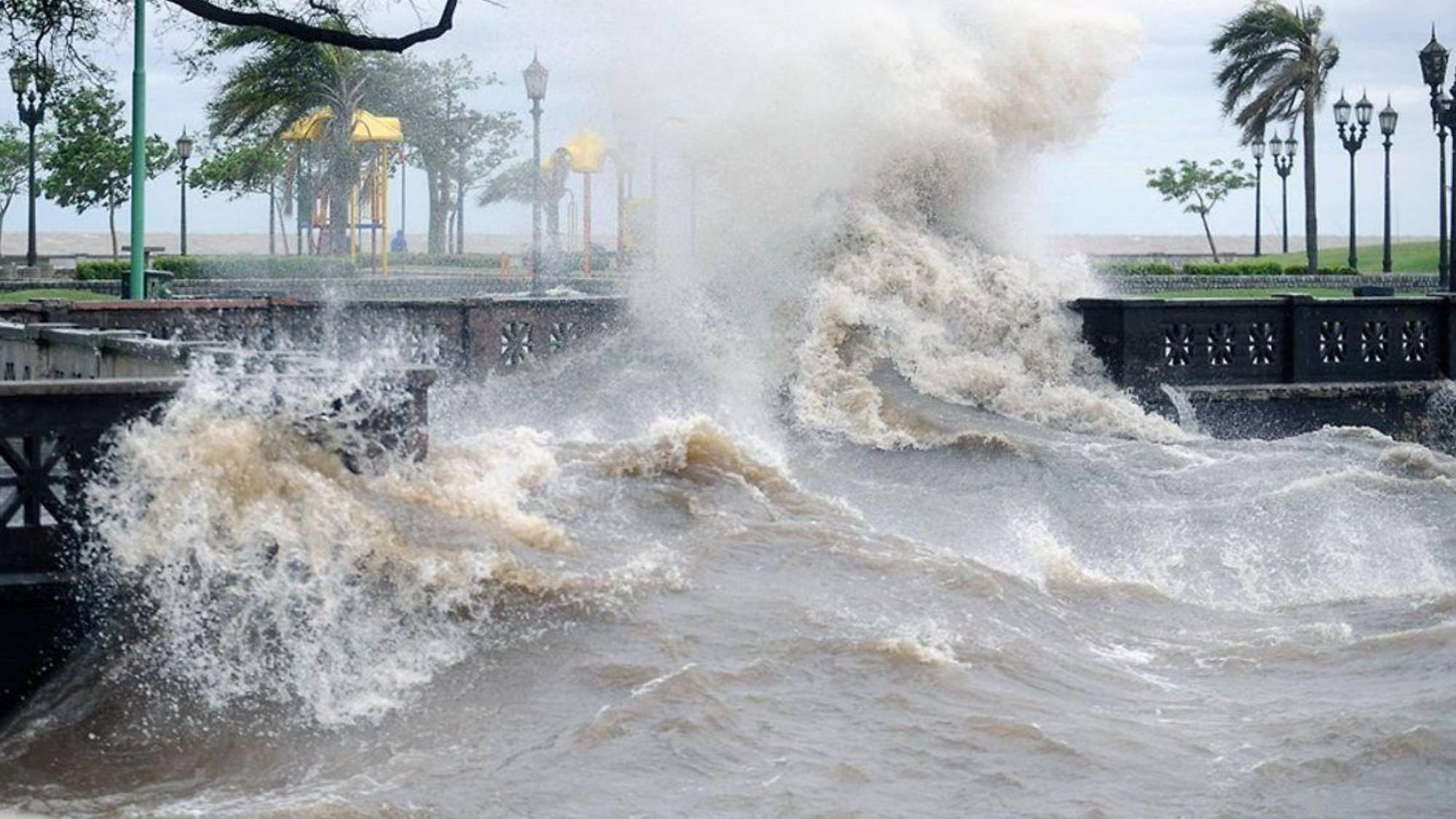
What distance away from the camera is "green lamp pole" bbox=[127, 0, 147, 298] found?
66.3 ft

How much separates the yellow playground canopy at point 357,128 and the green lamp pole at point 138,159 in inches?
1140

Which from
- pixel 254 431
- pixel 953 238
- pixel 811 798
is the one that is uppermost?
pixel 953 238

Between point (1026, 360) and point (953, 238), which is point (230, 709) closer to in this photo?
point (1026, 360)

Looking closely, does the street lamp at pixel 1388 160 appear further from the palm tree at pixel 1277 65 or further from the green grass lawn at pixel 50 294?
the green grass lawn at pixel 50 294

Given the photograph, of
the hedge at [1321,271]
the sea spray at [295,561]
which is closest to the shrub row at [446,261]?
the hedge at [1321,271]

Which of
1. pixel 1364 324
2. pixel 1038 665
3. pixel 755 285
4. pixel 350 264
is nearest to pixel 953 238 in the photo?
pixel 755 285

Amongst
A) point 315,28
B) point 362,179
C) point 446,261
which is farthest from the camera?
point 362,179

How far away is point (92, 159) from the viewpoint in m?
60.7

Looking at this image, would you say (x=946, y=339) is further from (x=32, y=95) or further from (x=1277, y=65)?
(x=1277, y=65)

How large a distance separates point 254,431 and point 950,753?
353 cm

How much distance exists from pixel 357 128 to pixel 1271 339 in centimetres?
3615

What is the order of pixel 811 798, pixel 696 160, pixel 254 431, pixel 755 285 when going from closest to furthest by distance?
pixel 811 798, pixel 254 431, pixel 755 285, pixel 696 160

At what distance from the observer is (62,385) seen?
8695mm

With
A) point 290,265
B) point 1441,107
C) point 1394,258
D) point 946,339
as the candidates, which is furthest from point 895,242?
point 1394,258
